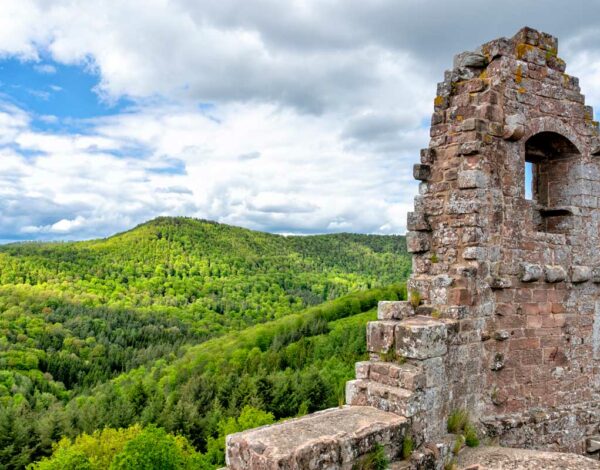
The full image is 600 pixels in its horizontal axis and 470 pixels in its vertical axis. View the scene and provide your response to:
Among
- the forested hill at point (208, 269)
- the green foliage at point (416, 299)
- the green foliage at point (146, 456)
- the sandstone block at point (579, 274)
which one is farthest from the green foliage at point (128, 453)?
the forested hill at point (208, 269)

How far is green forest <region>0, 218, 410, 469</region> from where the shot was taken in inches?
945

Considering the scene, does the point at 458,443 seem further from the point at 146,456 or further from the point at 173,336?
the point at 173,336

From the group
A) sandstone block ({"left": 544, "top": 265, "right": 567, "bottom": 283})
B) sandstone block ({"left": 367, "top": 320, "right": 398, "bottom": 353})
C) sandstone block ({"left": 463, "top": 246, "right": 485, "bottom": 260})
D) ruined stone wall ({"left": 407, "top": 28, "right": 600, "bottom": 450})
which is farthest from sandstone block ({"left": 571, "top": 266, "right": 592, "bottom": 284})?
sandstone block ({"left": 367, "top": 320, "right": 398, "bottom": 353})

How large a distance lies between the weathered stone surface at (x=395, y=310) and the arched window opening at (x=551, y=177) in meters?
2.53

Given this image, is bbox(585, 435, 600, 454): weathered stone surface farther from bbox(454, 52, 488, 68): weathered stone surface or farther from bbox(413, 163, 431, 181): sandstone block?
Result: bbox(454, 52, 488, 68): weathered stone surface

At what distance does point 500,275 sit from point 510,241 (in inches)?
18.5

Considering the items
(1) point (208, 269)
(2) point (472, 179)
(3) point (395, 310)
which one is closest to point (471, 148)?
(2) point (472, 179)

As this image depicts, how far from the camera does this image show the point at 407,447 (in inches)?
207

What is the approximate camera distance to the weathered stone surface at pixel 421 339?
5809 mm

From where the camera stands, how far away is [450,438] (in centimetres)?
588

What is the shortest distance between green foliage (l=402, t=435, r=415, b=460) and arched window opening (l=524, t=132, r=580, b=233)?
3.95 meters

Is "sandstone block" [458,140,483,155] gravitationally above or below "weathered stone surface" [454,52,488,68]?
below

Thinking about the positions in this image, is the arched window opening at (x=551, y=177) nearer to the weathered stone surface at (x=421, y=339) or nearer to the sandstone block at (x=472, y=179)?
the sandstone block at (x=472, y=179)

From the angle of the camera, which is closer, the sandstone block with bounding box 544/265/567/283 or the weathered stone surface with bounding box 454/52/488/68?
the weathered stone surface with bounding box 454/52/488/68
